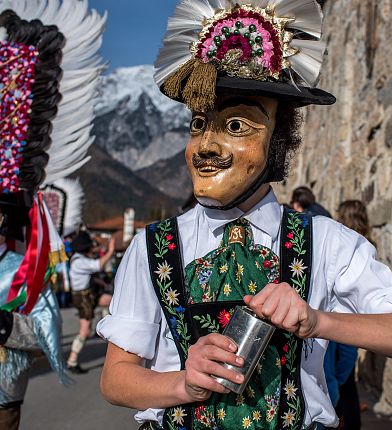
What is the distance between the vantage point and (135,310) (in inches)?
59.5

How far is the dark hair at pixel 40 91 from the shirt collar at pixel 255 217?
1.91 m

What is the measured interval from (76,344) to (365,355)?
363 cm

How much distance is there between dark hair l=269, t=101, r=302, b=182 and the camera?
1.62m

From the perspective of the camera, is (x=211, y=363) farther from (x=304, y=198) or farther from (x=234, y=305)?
(x=304, y=198)

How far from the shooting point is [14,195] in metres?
3.21

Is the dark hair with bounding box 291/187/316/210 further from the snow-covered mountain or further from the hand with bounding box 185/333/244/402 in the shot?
the snow-covered mountain

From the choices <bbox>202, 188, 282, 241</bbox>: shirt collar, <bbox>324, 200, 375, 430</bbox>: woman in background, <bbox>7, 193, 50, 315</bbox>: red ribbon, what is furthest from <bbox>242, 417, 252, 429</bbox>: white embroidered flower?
<bbox>7, 193, 50, 315</bbox>: red ribbon

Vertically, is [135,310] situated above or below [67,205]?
above

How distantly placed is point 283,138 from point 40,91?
2.05 meters

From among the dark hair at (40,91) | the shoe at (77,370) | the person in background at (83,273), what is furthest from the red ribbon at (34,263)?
the person in background at (83,273)

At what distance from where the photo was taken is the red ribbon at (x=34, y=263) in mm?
3168

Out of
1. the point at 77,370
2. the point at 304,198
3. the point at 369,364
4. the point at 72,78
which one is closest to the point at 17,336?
the point at 72,78

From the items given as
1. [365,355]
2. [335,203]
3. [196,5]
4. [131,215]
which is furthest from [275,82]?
[131,215]

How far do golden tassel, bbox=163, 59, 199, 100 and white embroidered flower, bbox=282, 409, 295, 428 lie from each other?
87 centimetres
